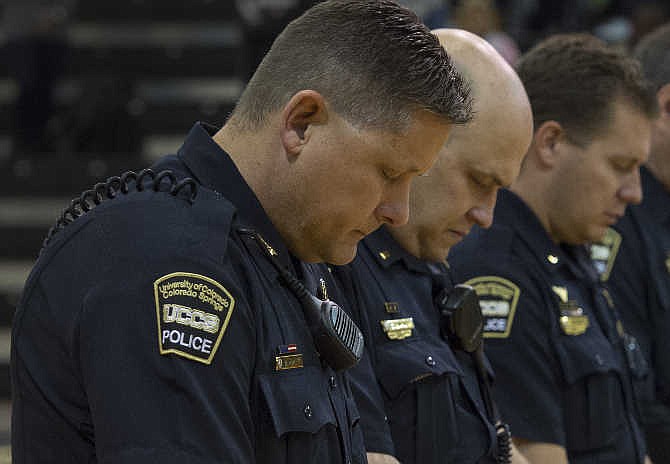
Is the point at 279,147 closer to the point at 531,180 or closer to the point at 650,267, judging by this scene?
the point at 531,180

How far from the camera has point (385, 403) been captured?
2.08m

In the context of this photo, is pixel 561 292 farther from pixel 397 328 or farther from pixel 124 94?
pixel 124 94

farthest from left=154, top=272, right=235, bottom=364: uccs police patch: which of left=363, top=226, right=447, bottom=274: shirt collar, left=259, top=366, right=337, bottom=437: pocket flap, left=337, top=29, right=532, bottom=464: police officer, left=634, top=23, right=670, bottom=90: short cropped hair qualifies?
left=634, top=23, right=670, bottom=90: short cropped hair

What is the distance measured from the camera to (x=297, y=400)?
1481mm

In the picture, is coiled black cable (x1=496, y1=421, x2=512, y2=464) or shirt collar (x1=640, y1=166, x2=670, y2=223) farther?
shirt collar (x1=640, y1=166, x2=670, y2=223)

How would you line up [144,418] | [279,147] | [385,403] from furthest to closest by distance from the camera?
1. [385,403]
2. [279,147]
3. [144,418]

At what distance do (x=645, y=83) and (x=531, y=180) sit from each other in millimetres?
394

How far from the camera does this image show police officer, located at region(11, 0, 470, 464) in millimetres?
1329

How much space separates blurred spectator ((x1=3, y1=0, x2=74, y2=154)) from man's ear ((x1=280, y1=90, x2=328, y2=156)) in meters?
5.89

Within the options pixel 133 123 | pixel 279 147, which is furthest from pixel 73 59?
pixel 279 147

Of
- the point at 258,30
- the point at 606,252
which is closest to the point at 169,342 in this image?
the point at 606,252

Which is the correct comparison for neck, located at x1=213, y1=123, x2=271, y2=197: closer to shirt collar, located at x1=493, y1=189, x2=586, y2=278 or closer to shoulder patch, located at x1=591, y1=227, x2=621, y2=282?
shirt collar, located at x1=493, y1=189, x2=586, y2=278

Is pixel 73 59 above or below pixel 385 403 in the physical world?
above

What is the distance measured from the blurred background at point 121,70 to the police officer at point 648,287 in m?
3.48
